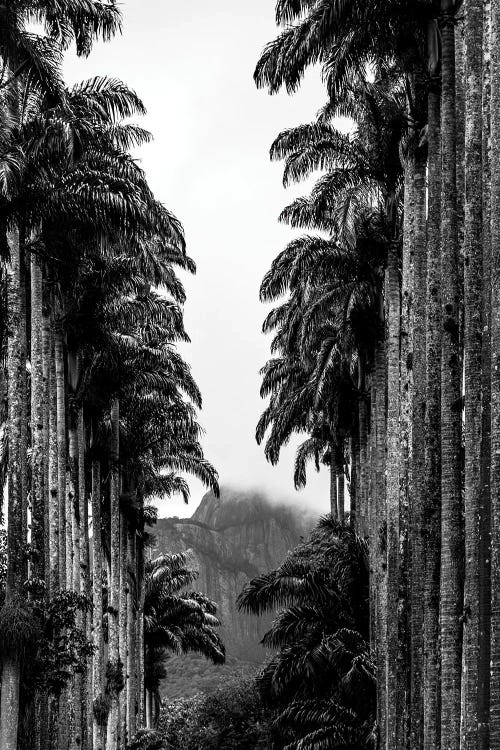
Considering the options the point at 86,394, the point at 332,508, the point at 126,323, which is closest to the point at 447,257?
the point at 126,323

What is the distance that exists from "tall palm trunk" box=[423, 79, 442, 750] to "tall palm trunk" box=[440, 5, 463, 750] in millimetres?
1226

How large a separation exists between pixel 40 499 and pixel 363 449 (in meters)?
14.6

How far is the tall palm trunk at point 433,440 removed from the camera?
16.6m

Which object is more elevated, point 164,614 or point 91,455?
point 91,455

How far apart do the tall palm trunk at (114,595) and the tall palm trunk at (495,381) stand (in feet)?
85.1

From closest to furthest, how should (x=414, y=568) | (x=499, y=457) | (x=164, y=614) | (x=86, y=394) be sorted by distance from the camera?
1. (x=499, y=457)
2. (x=414, y=568)
3. (x=86, y=394)
4. (x=164, y=614)

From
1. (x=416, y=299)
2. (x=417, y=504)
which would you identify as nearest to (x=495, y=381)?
(x=417, y=504)

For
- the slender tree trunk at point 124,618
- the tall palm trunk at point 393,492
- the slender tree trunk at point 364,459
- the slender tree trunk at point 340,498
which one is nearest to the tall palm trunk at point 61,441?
the tall palm trunk at point 393,492

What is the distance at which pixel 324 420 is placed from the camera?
40.3 m

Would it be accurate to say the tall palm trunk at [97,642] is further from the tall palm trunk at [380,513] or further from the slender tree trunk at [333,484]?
the slender tree trunk at [333,484]

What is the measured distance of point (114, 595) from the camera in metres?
39.7

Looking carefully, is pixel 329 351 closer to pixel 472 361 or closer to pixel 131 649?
pixel 472 361

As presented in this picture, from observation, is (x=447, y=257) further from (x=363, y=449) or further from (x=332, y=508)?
(x=332, y=508)

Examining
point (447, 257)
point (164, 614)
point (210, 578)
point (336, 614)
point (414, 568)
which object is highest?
point (447, 257)
